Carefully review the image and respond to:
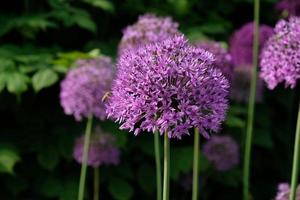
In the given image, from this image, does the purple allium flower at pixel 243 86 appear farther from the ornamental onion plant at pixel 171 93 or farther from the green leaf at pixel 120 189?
the ornamental onion plant at pixel 171 93

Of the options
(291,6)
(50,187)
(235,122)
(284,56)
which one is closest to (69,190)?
(50,187)

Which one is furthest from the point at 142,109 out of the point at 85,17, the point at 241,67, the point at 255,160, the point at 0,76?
the point at 255,160

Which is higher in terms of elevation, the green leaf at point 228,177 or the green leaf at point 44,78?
the green leaf at point 44,78

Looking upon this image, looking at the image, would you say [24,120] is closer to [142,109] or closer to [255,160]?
[255,160]

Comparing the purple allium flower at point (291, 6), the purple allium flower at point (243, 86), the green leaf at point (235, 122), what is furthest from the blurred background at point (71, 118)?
the purple allium flower at point (291, 6)

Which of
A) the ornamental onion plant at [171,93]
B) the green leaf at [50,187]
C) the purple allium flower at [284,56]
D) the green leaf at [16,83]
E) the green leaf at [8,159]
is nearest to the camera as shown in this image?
the ornamental onion plant at [171,93]

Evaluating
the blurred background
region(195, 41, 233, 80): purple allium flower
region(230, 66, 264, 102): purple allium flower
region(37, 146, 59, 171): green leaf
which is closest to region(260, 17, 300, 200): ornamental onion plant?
region(195, 41, 233, 80): purple allium flower

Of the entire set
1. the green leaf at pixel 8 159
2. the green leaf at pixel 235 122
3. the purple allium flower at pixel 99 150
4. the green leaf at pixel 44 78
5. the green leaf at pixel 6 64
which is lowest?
the green leaf at pixel 8 159

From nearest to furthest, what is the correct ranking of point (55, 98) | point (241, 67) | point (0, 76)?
point (0, 76), point (55, 98), point (241, 67)
